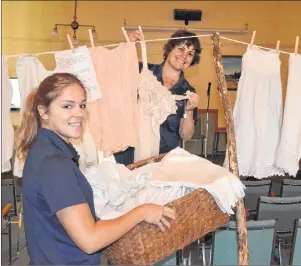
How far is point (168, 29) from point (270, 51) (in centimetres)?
525

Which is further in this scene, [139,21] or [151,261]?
[139,21]

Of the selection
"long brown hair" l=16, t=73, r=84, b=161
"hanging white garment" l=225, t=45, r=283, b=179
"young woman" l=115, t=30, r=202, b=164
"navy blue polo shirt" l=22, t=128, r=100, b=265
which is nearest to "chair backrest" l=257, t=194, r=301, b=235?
"hanging white garment" l=225, t=45, r=283, b=179

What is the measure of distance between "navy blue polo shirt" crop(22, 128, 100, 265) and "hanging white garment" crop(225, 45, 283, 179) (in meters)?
1.48

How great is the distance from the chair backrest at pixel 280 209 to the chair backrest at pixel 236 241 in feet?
1.16

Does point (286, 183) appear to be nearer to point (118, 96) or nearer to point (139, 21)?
point (118, 96)

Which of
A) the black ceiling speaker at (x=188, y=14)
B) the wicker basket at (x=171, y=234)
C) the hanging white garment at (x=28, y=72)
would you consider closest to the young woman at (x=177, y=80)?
the hanging white garment at (x=28, y=72)

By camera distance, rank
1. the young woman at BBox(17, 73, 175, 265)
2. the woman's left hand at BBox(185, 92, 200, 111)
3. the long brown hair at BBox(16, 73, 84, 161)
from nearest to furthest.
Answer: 1. the young woman at BBox(17, 73, 175, 265)
2. the long brown hair at BBox(16, 73, 84, 161)
3. the woman's left hand at BBox(185, 92, 200, 111)

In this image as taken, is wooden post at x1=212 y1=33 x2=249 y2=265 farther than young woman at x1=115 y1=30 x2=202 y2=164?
No

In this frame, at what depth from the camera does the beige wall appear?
7.14 m

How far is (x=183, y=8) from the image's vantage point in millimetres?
7402

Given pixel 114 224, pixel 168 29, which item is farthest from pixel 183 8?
pixel 114 224

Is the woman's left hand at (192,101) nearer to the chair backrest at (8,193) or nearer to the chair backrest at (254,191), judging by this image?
the chair backrest at (254,191)

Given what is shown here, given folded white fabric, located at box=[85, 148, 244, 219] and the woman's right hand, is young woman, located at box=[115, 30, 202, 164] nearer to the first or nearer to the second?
folded white fabric, located at box=[85, 148, 244, 219]

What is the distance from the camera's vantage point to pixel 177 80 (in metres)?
2.29
